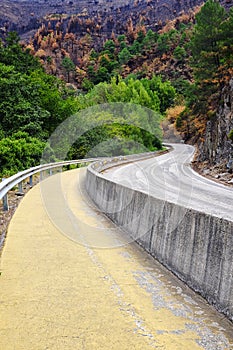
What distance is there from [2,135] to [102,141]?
2083 cm

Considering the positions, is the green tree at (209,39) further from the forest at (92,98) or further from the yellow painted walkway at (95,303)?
the yellow painted walkway at (95,303)

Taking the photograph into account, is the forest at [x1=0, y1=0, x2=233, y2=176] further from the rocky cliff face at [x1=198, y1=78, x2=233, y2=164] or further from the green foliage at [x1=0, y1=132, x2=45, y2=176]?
the rocky cliff face at [x1=198, y1=78, x2=233, y2=164]

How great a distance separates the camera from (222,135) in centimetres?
3036

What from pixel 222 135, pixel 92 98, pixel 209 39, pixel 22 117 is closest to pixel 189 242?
pixel 222 135

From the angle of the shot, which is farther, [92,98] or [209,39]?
[92,98]

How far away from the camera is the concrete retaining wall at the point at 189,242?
16.0ft

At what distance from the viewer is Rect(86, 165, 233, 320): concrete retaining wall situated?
16.0 ft

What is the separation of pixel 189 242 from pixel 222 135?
2578 centimetres

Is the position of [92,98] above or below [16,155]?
above

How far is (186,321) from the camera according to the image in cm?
471

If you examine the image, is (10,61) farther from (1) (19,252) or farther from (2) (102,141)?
(1) (19,252)

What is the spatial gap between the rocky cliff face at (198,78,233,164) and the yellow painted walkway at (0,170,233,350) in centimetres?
2038

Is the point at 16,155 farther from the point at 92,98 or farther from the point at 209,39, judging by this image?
the point at 92,98

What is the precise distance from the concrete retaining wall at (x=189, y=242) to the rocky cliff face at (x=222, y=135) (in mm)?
18911
